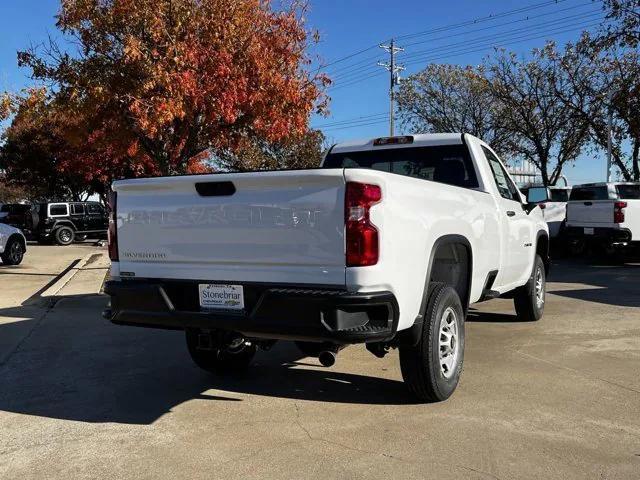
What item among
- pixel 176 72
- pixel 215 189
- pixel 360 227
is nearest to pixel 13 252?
pixel 176 72

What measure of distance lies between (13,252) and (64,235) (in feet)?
35.3

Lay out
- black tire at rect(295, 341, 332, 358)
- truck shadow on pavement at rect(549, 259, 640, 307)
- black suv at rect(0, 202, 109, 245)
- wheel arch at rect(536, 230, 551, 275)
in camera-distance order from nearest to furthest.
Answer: black tire at rect(295, 341, 332, 358) < wheel arch at rect(536, 230, 551, 275) < truck shadow on pavement at rect(549, 259, 640, 307) < black suv at rect(0, 202, 109, 245)

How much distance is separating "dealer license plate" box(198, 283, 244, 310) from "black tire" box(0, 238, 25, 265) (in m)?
13.9

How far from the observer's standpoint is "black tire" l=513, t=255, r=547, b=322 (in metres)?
7.59

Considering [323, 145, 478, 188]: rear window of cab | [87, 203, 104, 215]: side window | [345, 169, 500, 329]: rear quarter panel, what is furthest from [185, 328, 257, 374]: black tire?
[87, 203, 104, 215]: side window

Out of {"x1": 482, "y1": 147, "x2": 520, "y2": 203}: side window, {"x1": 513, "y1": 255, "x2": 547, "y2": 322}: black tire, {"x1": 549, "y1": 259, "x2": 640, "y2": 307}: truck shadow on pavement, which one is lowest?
{"x1": 549, "y1": 259, "x2": 640, "y2": 307}: truck shadow on pavement

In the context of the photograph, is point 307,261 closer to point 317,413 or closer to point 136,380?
point 317,413

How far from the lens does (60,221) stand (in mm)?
26719

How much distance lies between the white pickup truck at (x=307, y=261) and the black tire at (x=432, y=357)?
0.01 metres

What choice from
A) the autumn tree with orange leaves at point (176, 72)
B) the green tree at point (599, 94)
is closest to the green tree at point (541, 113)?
the green tree at point (599, 94)

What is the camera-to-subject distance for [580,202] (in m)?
15.2

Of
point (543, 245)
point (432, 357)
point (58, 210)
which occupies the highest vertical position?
point (58, 210)

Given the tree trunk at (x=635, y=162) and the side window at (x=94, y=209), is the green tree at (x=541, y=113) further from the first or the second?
the side window at (x=94, y=209)

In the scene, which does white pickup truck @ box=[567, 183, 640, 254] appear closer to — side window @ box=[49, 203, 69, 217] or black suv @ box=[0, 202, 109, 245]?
black suv @ box=[0, 202, 109, 245]
